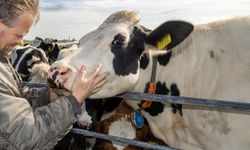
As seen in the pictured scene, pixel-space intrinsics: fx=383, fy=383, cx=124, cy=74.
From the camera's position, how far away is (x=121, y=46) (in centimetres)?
337

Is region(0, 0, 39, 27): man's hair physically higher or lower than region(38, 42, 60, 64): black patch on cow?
higher

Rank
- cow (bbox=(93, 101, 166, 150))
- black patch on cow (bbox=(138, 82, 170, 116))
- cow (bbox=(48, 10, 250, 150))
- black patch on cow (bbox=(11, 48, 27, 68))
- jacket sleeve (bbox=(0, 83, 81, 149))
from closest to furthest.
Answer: jacket sleeve (bbox=(0, 83, 81, 149)) < cow (bbox=(48, 10, 250, 150)) < black patch on cow (bbox=(138, 82, 170, 116)) < cow (bbox=(93, 101, 166, 150)) < black patch on cow (bbox=(11, 48, 27, 68))

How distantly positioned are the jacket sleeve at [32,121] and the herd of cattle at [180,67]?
0.87m

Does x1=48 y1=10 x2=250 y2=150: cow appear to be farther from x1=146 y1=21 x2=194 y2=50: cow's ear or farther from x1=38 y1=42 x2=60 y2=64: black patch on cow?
x1=38 y1=42 x2=60 y2=64: black patch on cow

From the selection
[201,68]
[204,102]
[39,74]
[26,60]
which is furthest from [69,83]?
[26,60]

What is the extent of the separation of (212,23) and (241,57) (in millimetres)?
565

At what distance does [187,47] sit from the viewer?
3.66 m

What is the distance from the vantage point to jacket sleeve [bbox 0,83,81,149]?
1.86 meters

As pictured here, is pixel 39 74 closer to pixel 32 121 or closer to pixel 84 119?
pixel 84 119

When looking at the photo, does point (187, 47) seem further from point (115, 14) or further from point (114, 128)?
point (114, 128)

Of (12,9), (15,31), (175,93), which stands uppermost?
(12,9)

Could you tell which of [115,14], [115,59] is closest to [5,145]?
[115,59]

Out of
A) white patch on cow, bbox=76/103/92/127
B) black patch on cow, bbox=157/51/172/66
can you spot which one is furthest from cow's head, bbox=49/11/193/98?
white patch on cow, bbox=76/103/92/127

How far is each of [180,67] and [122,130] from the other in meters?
1.38
